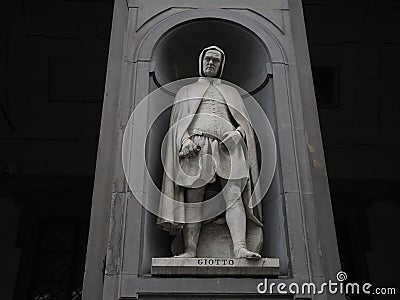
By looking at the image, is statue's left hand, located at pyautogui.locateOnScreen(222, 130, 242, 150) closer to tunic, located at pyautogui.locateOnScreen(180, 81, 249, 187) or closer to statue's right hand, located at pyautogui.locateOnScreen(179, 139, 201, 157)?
tunic, located at pyautogui.locateOnScreen(180, 81, 249, 187)

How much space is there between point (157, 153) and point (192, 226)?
1.16 meters

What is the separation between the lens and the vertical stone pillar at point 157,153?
5.90 meters

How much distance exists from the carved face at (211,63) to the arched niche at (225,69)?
21.3 inches

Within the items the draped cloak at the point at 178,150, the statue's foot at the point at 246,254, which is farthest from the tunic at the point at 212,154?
the statue's foot at the point at 246,254

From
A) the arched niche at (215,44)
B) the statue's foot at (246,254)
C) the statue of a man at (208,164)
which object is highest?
the arched niche at (215,44)

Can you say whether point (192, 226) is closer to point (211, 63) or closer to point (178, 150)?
point (178, 150)

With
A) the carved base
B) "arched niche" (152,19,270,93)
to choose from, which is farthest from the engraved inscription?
"arched niche" (152,19,270,93)

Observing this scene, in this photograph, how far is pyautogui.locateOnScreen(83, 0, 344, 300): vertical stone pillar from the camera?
590 cm

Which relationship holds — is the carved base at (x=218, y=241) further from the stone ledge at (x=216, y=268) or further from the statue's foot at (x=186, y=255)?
the stone ledge at (x=216, y=268)

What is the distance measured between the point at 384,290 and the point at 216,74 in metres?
5.08

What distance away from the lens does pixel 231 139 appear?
6.79m

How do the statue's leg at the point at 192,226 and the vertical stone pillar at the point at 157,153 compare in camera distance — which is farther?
the statue's leg at the point at 192,226

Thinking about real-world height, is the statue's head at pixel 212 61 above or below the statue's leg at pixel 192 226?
above

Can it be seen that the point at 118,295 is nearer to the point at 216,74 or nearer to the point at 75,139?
the point at 216,74
